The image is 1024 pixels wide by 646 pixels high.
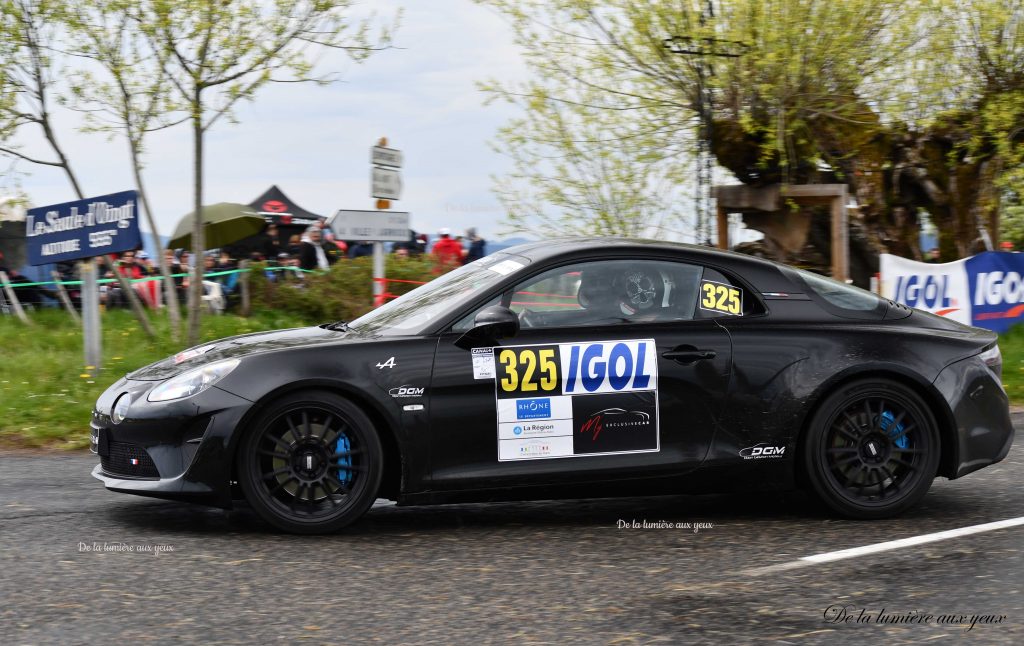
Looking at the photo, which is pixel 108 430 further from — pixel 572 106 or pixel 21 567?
pixel 572 106

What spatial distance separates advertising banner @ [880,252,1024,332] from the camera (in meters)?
14.5

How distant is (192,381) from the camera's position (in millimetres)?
5293

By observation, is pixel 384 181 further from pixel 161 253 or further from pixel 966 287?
pixel 966 287

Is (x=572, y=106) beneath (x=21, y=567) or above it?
above

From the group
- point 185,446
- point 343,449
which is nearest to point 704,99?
point 343,449

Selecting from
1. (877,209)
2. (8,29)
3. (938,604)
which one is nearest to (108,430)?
(938,604)

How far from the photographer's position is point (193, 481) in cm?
514

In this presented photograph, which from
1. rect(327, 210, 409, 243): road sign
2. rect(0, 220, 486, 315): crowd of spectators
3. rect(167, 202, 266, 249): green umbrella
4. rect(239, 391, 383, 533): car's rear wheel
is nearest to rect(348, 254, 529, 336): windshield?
rect(239, 391, 383, 533): car's rear wheel

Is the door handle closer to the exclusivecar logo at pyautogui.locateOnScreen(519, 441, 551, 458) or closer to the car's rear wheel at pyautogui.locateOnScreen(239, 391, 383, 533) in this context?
the exclusivecar logo at pyautogui.locateOnScreen(519, 441, 551, 458)

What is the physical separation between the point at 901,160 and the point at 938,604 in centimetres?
1541

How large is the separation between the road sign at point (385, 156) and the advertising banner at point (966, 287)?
20.2ft

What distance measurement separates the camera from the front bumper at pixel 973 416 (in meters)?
5.86

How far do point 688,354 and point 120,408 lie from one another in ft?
8.84

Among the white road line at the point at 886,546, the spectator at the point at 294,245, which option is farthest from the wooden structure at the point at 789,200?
the white road line at the point at 886,546
